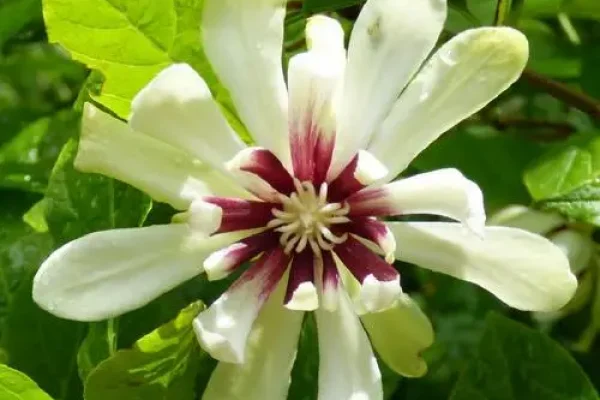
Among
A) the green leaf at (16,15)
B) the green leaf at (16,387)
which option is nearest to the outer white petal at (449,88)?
the green leaf at (16,387)

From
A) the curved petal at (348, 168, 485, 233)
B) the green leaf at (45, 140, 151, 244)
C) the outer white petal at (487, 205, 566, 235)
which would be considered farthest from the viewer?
the outer white petal at (487, 205, 566, 235)

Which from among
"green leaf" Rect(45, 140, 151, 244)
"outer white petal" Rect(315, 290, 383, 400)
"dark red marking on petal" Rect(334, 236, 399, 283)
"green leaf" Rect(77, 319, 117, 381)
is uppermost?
"dark red marking on petal" Rect(334, 236, 399, 283)

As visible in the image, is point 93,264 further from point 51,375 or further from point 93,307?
point 51,375

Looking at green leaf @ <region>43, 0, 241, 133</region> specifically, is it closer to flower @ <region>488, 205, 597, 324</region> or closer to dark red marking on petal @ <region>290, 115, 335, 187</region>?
dark red marking on petal @ <region>290, 115, 335, 187</region>

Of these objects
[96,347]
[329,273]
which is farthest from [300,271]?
[96,347]

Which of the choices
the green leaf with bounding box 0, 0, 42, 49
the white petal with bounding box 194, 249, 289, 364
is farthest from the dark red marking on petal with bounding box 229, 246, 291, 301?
the green leaf with bounding box 0, 0, 42, 49

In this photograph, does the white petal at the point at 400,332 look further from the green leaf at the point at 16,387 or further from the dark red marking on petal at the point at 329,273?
the green leaf at the point at 16,387

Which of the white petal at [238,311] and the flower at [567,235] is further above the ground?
the white petal at [238,311]
